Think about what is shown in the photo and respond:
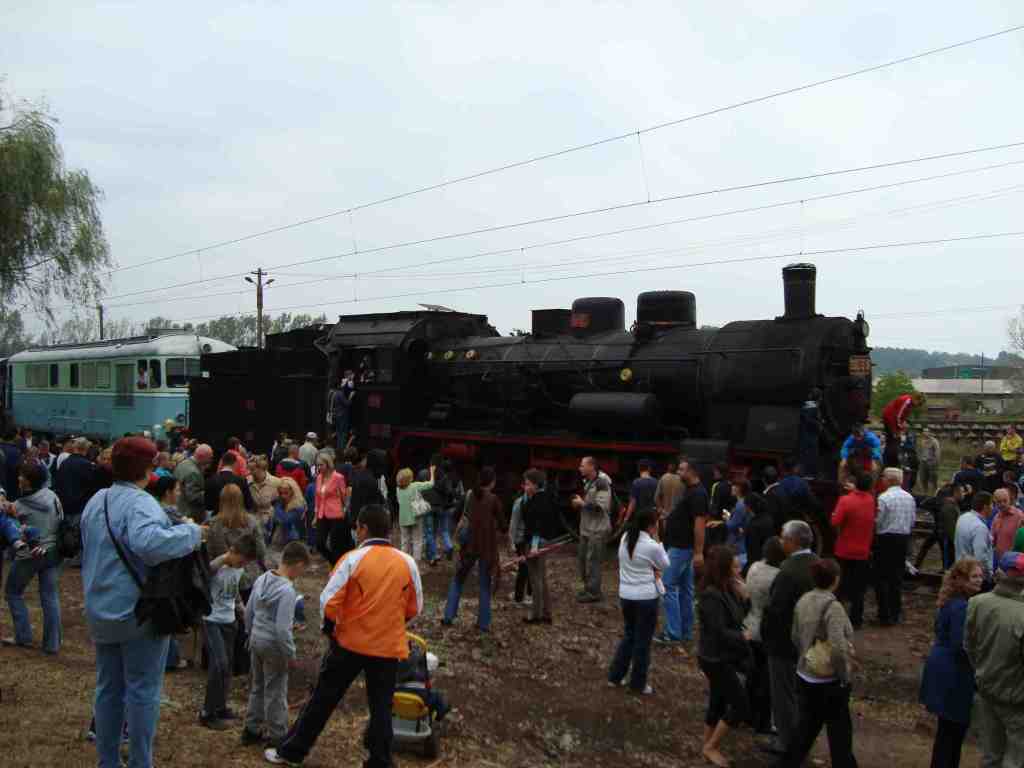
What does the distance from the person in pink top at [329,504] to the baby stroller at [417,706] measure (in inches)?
167

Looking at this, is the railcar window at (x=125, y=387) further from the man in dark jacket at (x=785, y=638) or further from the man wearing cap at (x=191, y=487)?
the man in dark jacket at (x=785, y=638)

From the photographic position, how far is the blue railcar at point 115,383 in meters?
23.2

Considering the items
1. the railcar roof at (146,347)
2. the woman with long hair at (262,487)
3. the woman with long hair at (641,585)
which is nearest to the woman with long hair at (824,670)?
the woman with long hair at (641,585)

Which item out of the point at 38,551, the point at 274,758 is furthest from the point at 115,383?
the point at 274,758

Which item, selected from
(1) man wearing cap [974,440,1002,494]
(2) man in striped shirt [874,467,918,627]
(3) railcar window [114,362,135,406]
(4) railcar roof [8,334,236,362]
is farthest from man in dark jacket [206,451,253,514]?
(3) railcar window [114,362,135,406]

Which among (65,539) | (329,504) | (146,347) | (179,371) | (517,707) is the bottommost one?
(517,707)

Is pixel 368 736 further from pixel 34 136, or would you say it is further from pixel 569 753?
pixel 34 136

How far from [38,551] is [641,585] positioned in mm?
4911

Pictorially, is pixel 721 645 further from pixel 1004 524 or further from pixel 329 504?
pixel 329 504

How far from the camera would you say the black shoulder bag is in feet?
13.8

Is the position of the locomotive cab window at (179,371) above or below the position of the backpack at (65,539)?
above

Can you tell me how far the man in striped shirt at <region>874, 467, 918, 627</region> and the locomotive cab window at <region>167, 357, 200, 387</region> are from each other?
18184 millimetres

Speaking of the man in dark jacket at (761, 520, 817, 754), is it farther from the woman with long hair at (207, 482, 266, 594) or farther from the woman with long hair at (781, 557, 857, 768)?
the woman with long hair at (207, 482, 266, 594)

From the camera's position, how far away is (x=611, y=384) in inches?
563
